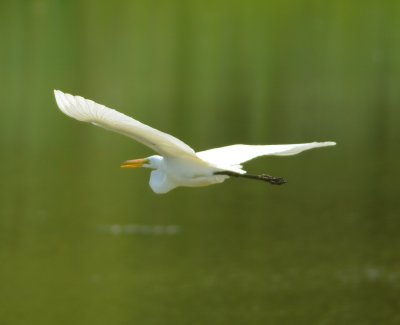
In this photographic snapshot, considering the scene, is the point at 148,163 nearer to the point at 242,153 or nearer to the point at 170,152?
the point at 170,152

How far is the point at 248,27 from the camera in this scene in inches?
1115

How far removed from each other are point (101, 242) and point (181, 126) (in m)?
5.21

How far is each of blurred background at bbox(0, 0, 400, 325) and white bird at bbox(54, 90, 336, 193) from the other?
15.5ft

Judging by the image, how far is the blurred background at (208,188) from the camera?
435 inches

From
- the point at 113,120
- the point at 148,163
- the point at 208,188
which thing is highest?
the point at 113,120

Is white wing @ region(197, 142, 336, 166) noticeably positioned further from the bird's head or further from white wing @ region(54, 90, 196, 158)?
white wing @ region(54, 90, 196, 158)

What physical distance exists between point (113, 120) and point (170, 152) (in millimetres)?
439

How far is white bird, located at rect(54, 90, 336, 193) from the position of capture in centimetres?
489

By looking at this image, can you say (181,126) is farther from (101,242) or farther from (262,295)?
(262,295)

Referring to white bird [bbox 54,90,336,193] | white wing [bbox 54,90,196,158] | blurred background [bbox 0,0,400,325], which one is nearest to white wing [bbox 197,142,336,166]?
white bird [bbox 54,90,336,193]

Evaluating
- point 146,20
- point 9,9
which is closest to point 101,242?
point 146,20

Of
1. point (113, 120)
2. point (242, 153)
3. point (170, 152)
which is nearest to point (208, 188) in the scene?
point (242, 153)

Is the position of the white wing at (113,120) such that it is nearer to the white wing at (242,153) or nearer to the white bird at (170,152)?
the white bird at (170,152)

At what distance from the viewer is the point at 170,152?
17.4 ft
